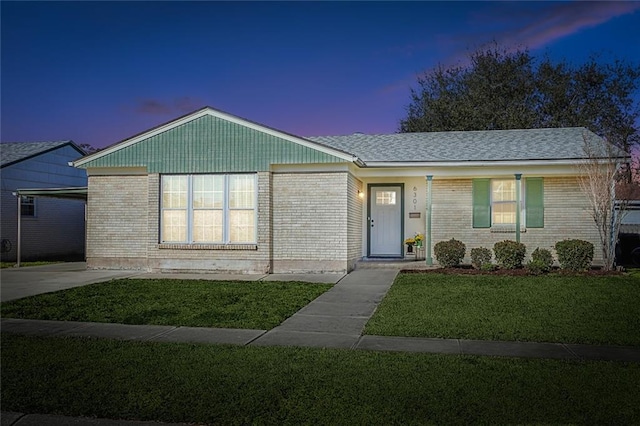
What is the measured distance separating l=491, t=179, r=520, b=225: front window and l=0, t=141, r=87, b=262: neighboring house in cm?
1818

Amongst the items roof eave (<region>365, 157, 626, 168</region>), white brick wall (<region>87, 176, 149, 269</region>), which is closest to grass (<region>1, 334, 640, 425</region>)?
white brick wall (<region>87, 176, 149, 269</region>)

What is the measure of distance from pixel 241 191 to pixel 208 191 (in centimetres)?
99

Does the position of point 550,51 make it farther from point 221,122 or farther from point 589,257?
point 221,122

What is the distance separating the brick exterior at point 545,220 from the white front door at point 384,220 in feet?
4.29

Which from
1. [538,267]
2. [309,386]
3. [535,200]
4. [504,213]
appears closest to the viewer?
[309,386]

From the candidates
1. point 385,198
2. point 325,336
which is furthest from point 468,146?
point 325,336

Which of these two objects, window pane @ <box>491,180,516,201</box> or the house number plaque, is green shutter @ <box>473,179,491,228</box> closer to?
window pane @ <box>491,180,516,201</box>

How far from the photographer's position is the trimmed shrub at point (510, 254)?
546 inches

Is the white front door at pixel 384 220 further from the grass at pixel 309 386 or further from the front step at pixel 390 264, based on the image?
the grass at pixel 309 386

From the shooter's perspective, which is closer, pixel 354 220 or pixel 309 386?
pixel 309 386

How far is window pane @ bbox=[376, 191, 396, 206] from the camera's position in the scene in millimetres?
17031

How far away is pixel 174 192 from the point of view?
49.0 feet

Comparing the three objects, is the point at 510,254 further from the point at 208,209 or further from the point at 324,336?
the point at 324,336

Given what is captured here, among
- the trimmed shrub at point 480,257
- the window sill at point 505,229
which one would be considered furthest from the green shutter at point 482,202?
the trimmed shrub at point 480,257
